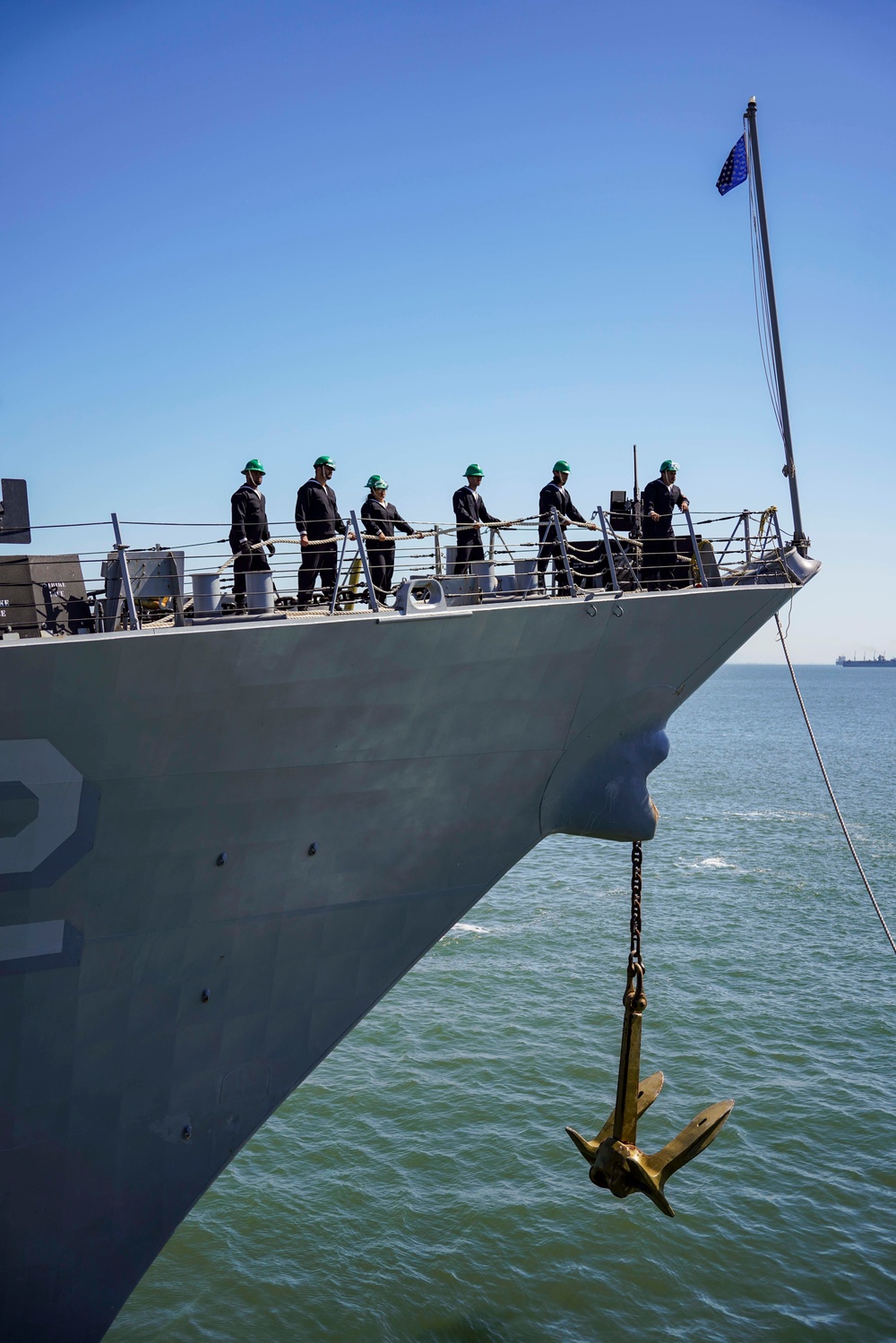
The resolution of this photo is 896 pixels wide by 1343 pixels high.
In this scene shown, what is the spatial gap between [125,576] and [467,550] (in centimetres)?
346

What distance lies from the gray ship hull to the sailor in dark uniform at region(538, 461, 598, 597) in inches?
31.6

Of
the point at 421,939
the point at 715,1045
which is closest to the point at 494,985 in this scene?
the point at 715,1045

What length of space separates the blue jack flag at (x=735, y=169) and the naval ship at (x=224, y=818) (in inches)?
174

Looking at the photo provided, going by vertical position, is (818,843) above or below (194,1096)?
below

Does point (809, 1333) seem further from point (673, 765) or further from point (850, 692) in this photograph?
point (850, 692)

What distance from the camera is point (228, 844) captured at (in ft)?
27.2

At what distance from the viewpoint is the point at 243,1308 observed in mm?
11422

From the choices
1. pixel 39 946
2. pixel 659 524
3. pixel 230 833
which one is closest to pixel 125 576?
pixel 230 833

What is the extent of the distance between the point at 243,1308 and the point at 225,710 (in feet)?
26.7

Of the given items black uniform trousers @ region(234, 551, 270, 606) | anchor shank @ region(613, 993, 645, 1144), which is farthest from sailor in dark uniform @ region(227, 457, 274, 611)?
anchor shank @ region(613, 993, 645, 1144)

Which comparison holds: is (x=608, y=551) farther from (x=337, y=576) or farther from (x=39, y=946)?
(x=39, y=946)

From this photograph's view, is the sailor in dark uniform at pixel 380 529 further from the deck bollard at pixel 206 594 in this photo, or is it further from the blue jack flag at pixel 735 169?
the blue jack flag at pixel 735 169

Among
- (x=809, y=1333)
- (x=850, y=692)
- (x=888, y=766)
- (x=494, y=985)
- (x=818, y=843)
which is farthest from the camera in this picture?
(x=850, y=692)

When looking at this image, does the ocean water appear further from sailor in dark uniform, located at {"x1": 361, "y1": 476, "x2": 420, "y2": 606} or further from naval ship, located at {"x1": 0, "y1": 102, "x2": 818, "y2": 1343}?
sailor in dark uniform, located at {"x1": 361, "y1": 476, "x2": 420, "y2": 606}
